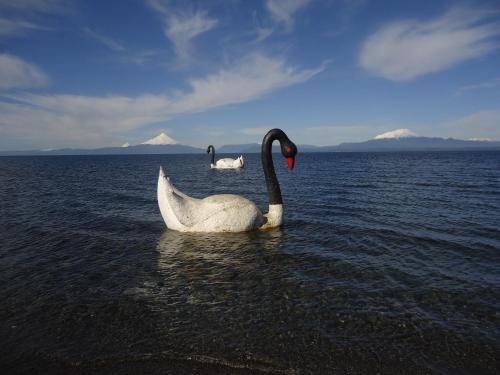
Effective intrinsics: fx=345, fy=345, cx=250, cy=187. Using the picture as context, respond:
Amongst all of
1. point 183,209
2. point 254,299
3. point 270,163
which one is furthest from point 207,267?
point 270,163

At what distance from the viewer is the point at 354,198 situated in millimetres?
23172

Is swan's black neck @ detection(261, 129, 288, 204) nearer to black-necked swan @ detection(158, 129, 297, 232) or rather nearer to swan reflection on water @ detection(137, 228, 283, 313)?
black-necked swan @ detection(158, 129, 297, 232)

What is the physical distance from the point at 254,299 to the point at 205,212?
19.1ft

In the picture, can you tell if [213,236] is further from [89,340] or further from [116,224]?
[89,340]

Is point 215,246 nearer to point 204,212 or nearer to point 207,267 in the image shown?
point 204,212

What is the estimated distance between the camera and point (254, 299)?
789 cm

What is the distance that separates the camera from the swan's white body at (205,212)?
1310cm

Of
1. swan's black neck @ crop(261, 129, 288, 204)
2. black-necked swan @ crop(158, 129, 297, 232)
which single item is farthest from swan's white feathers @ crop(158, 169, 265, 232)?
swan's black neck @ crop(261, 129, 288, 204)

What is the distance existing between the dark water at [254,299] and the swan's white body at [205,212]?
0.54 meters

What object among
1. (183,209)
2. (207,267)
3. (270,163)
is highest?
(270,163)

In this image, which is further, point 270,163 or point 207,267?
point 270,163

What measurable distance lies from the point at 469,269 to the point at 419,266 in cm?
131

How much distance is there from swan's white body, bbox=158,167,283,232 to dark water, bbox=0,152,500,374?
540 mm

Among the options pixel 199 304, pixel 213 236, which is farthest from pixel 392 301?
pixel 213 236
